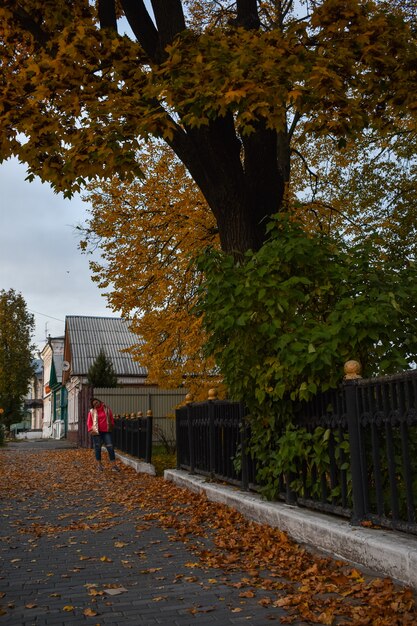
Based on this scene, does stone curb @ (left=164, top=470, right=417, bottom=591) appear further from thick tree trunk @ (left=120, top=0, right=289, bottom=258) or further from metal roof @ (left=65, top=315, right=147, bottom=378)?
metal roof @ (left=65, top=315, right=147, bottom=378)

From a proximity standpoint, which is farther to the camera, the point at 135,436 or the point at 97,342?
Answer: the point at 97,342

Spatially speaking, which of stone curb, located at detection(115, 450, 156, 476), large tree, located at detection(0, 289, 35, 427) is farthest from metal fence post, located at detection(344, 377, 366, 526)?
large tree, located at detection(0, 289, 35, 427)

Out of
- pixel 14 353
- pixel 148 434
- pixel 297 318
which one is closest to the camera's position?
pixel 297 318

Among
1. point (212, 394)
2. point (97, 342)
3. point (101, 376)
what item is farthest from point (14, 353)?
point (212, 394)

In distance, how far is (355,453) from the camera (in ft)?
17.4

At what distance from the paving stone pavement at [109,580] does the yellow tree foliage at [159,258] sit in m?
6.77

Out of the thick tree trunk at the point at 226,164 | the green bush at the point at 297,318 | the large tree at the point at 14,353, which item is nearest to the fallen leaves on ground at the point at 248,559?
the green bush at the point at 297,318

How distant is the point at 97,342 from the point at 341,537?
3591 centimetres

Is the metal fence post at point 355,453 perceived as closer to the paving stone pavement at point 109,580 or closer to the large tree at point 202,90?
the paving stone pavement at point 109,580

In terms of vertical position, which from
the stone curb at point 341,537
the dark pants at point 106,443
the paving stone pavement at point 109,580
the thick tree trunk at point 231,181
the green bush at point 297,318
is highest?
the thick tree trunk at point 231,181

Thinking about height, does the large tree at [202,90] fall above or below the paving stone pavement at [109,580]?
above

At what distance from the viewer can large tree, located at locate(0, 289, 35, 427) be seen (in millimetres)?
49750

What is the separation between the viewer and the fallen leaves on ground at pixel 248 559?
13.4 feet

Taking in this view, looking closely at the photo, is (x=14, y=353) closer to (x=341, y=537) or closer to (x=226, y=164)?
(x=226, y=164)
